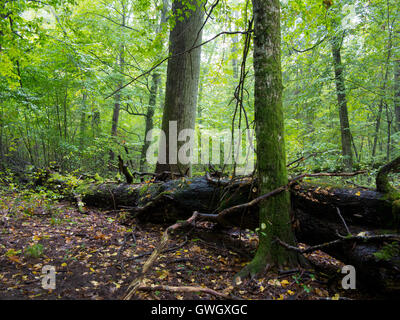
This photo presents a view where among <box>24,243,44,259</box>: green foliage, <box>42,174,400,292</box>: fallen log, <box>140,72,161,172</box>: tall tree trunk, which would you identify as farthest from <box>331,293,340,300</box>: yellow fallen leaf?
<box>140,72,161,172</box>: tall tree trunk

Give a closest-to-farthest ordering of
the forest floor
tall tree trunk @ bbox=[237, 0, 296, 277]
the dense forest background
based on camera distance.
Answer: the forest floor, tall tree trunk @ bbox=[237, 0, 296, 277], the dense forest background

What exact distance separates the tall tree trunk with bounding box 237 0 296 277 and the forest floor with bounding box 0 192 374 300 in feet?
1.31

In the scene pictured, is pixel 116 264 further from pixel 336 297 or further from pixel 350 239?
pixel 350 239

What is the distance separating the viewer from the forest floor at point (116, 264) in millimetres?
2250

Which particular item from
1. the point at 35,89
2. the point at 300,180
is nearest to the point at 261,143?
the point at 300,180

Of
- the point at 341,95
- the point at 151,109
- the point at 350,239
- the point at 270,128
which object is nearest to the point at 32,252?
the point at 270,128

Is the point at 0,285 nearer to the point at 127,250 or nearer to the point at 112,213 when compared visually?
the point at 127,250

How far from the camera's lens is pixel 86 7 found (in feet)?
34.5

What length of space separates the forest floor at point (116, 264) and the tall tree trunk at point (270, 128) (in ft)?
1.31

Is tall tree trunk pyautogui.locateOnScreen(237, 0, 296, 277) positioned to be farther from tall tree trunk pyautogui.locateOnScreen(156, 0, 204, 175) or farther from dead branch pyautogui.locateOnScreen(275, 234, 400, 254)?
tall tree trunk pyautogui.locateOnScreen(156, 0, 204, 175)

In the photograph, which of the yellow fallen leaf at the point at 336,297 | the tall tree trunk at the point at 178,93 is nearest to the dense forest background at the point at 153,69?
the tall tree trunk at the point at 178,93

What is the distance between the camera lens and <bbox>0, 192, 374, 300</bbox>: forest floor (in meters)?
2.25

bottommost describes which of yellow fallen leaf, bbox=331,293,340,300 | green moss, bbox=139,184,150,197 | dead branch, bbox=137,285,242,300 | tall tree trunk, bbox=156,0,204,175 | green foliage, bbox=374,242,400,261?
yellow fallen leaf, bbox=331,293,340,300
